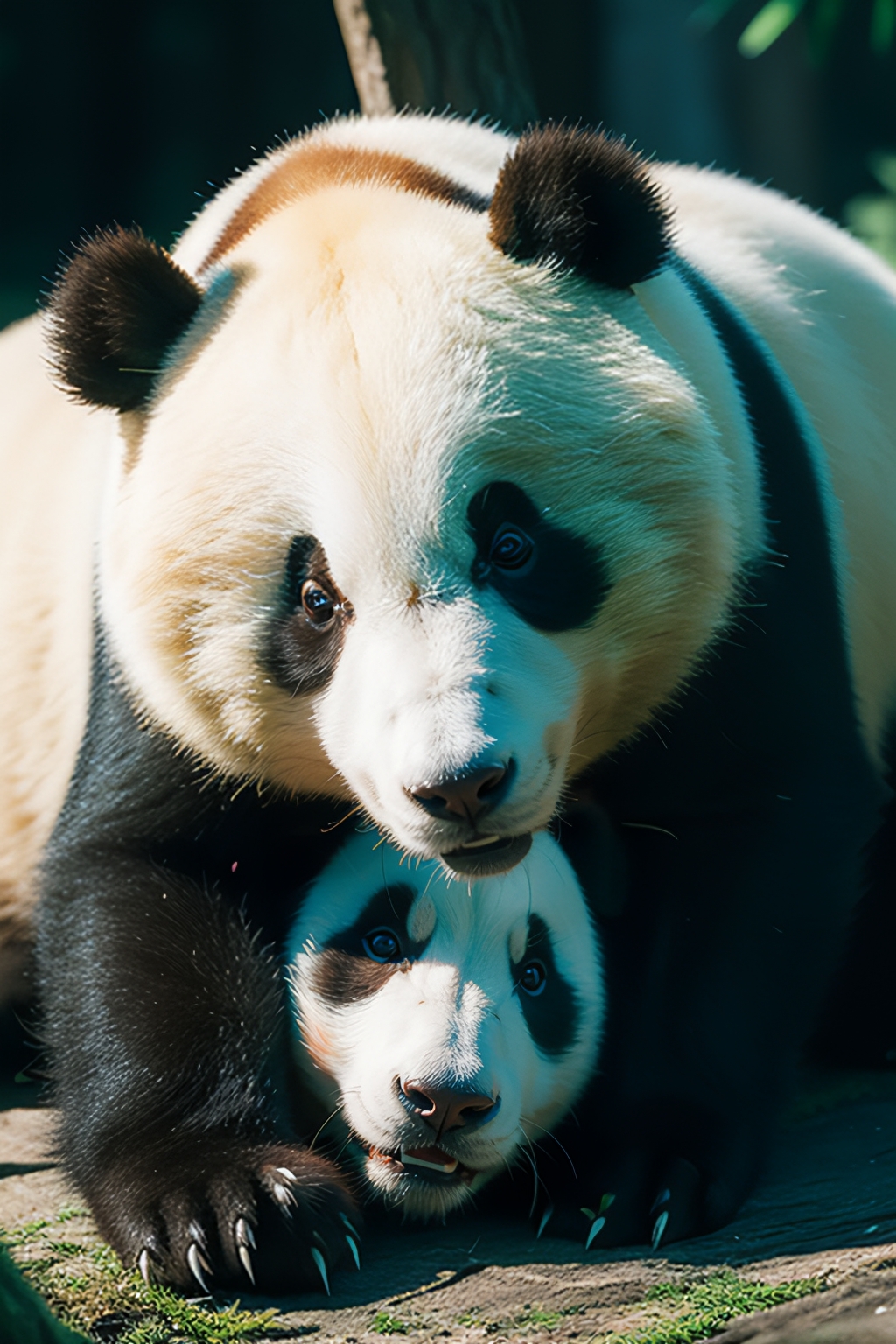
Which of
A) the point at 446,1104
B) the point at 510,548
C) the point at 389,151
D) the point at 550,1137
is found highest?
the point at 389,151

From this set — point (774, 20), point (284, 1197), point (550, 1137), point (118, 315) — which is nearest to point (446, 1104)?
point (284, 1197)

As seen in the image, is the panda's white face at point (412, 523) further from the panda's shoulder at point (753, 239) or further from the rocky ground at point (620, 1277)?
the panda's shoulder at point (753, 239)

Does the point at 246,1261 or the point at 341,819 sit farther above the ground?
the point at 341,819

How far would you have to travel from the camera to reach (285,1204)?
8.66 ft

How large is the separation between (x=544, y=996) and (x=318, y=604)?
82 cm

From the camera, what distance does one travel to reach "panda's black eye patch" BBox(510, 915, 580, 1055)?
9.47 feet

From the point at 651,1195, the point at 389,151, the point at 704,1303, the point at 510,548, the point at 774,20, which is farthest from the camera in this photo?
the point at 774,20

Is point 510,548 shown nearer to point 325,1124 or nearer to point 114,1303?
point 325,1124

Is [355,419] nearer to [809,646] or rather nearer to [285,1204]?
[809,646]

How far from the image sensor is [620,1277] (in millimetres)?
2602

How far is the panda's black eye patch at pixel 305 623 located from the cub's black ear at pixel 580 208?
679 millimetres

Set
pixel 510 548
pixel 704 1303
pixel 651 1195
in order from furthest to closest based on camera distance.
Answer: pixel 651 1195, pixel 510 548, pixel 704 1303

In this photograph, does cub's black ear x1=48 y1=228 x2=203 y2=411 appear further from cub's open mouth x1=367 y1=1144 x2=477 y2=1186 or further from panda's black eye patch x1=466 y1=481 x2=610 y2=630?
cub's open mouth x1=367 y1=1144 x2=477 y2=1186

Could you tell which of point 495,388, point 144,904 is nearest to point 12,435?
point 144,904
